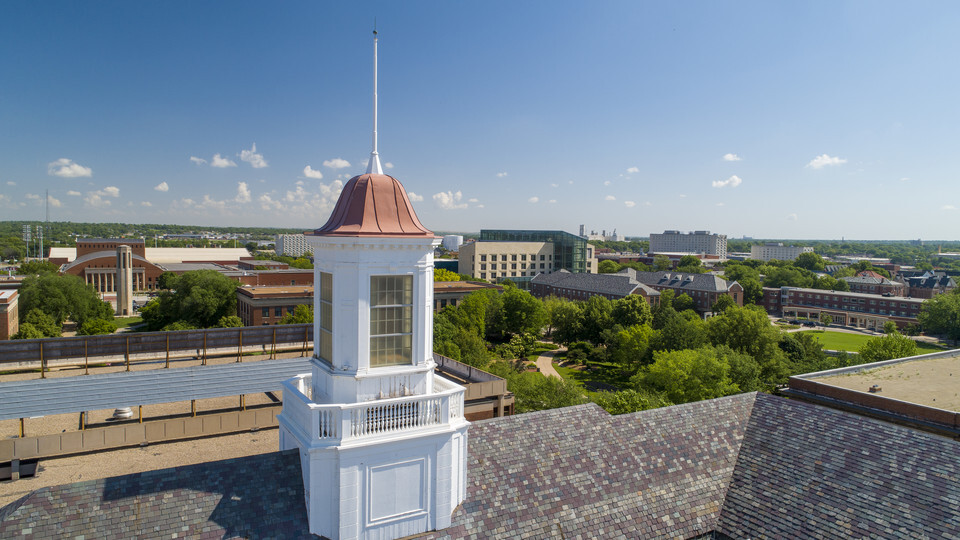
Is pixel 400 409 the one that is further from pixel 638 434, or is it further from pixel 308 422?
pixel 638 434

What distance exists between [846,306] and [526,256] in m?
72.1

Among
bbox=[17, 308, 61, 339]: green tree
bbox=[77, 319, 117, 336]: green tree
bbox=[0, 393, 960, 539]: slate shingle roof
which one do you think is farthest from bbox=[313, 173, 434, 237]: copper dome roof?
bbox=[17, 308, 61, 339]: green tree

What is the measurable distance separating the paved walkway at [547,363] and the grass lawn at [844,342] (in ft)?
131

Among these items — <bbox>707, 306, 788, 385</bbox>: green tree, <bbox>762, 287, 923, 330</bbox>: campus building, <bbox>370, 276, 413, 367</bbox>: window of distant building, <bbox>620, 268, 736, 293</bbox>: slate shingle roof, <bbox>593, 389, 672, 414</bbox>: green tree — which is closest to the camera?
<bbox>370, 276, 413, 367</bbox>: window of distant building

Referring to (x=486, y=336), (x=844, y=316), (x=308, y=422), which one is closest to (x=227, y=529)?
(x=308, y=422)

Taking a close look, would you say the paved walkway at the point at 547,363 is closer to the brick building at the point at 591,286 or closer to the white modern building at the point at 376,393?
the brick building at the point at 591,286

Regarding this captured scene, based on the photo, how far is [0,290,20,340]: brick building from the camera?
57.8m

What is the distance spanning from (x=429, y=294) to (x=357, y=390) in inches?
93.3

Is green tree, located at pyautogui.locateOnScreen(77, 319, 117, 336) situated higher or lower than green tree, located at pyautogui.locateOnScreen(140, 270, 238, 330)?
lower

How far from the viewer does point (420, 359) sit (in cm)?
1099

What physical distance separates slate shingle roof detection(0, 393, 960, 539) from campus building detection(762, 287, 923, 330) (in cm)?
11449

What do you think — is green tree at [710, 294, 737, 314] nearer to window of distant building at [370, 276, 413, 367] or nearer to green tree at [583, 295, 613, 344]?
green tree at [583, 295, 613, 344]

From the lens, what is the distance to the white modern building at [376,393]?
9797 mm

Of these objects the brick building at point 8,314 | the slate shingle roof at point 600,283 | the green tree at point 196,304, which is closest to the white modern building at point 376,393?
the brick building at point 8,314
